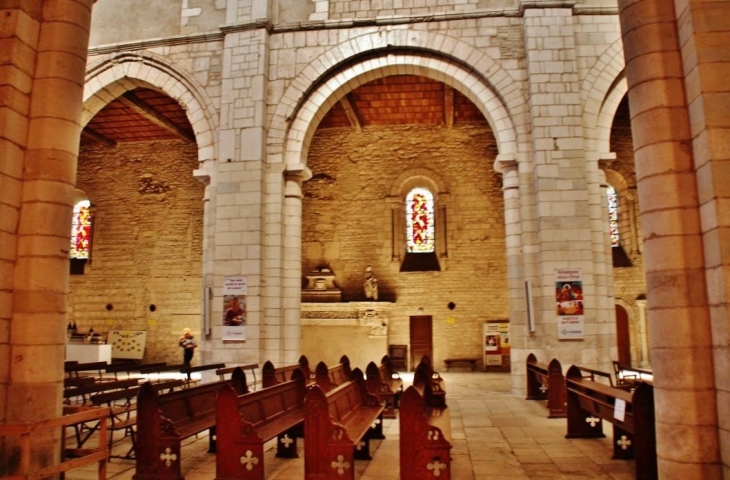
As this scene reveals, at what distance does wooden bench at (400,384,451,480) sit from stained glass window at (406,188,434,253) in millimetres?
11384

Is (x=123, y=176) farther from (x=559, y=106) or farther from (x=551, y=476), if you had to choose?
(x=551, y=476)

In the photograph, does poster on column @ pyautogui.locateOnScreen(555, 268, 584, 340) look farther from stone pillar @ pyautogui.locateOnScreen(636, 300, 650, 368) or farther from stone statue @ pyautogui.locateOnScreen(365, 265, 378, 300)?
stone pillar @ pyautogui.locateOnScreen(636, 300, 650, 368)

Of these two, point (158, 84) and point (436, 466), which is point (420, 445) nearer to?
point (436, 466)

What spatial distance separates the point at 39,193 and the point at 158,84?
7.58 m

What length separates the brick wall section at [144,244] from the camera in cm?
1553

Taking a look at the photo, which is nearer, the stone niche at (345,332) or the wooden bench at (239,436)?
the wooden bench at (239,436)

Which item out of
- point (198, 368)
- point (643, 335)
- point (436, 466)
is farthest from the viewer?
point (643, 335)

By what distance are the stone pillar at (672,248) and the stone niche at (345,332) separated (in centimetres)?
1058

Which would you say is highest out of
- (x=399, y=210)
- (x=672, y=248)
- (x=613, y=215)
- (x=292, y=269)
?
(x=399, y=210)

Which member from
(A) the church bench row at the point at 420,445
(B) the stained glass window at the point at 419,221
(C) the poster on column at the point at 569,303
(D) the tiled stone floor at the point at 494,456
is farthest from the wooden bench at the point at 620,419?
(B) the stained glass window at the point at 419,221

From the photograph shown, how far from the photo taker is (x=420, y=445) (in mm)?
3953

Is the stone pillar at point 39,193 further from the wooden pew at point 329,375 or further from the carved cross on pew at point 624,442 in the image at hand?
the carved cross on pew at point 624,442

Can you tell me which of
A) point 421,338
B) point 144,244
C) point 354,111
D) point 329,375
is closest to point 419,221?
point 421,338

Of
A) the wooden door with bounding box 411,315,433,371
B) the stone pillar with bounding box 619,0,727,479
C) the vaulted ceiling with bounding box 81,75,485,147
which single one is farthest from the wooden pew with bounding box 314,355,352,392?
the vaulted ceiling with bounding box 81,75,485,147
